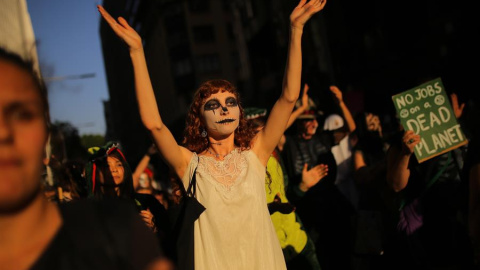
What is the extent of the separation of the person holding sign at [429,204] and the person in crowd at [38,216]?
10.4 ft

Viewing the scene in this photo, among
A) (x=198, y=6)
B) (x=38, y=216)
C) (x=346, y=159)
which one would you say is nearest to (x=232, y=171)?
(x=38, y=216)

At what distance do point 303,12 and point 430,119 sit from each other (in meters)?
2.02

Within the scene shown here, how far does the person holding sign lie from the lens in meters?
3.99

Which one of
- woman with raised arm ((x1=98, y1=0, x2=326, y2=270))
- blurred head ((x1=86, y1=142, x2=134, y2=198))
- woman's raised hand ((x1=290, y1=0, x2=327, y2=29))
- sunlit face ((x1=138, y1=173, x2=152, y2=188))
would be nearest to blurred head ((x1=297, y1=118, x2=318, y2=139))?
sunlit face ((x1=138, y1=173, x2=152, y2=188))

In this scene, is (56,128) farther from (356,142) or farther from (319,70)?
(319,70)

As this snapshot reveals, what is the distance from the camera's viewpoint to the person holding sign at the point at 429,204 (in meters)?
3.99

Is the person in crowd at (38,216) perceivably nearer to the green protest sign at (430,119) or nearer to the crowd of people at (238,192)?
the crowd of people at (238,192)

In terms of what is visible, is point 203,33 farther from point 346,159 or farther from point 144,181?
point 346,159

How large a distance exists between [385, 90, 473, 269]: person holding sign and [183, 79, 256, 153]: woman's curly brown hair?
1.40 m

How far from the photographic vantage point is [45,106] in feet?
3.95

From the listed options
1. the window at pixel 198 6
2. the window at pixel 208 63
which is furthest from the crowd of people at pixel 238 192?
the window at pixel 198 6

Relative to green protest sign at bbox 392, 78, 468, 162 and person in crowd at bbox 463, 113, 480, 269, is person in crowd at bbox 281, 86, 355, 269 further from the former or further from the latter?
person in crowd at bbox 463, 113, 480, 269

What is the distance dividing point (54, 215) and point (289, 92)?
2.07 meters

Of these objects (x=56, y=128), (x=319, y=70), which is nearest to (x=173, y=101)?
(x=319, y=70)
